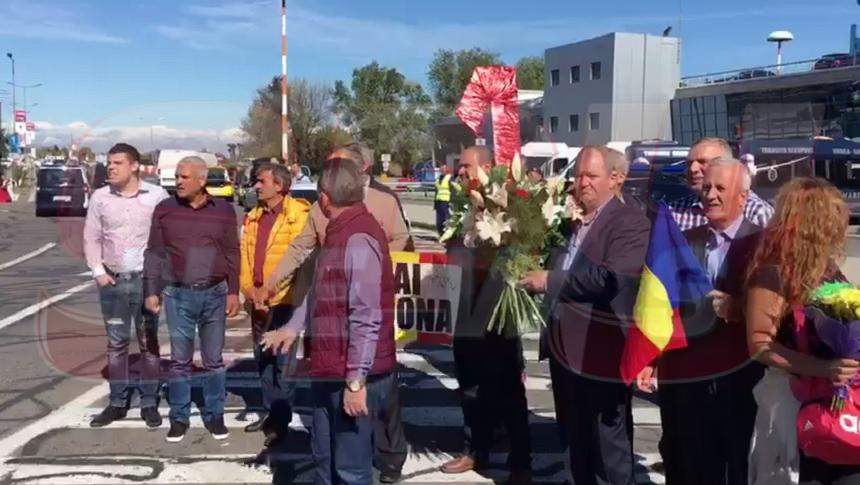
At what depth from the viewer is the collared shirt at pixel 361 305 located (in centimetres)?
358

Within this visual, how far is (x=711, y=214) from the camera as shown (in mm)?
3848

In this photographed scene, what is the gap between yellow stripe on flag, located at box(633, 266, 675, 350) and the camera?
359 centimetres

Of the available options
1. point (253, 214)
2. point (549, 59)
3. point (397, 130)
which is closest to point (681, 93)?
point (549, 59)

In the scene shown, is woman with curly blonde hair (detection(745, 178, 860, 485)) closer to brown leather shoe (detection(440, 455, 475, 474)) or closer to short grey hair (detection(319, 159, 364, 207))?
short grey hair (detection(319, 159, 364, 207))

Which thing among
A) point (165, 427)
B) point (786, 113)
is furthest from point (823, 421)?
point (786, 113)

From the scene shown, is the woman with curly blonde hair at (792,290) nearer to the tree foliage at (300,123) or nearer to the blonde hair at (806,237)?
the blonde hair at (806,237)

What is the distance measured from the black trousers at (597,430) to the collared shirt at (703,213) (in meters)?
0.99

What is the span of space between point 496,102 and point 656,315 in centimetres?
266

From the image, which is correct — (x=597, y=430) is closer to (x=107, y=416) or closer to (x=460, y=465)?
(x=460, y=465)

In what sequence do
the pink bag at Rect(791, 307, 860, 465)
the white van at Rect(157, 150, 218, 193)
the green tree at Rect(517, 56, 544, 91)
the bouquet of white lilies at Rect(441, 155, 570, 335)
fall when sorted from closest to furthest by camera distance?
the pink bag at Rect(791, 307, 860, 465)
the bouquet of white lilies at Rect(441, 155, 570, 335)
the white van at Rect(157, 150, 218, 193)
the green tree at Rect(517, 56, 544, 91)

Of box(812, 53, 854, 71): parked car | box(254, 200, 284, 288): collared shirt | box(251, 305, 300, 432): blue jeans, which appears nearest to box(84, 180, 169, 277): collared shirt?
box(254, 200, 284, 288): collared shirt

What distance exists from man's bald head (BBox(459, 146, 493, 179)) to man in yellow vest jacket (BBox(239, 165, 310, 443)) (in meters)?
1.18

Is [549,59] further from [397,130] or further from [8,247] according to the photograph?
[8,247]

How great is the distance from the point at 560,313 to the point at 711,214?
0.88 meters
